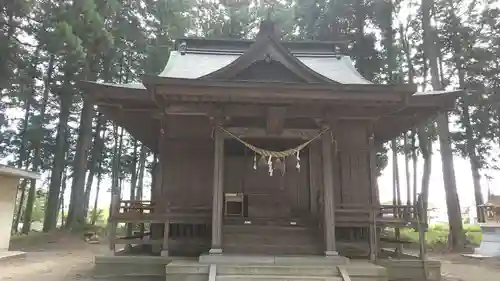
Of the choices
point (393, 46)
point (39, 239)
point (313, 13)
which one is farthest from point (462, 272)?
point (39, 239)

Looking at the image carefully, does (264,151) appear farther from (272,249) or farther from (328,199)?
(272,249)

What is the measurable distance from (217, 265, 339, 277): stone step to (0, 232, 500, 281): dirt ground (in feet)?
5.83

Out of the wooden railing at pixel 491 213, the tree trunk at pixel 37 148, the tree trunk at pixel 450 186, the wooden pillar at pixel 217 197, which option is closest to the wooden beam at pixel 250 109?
the wooden pillar at pixel 217 197

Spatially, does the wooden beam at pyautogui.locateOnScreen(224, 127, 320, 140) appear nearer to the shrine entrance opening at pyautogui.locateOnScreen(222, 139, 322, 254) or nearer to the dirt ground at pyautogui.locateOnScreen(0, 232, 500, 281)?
the shrine entrance opening at pyautogui.locateOnScreen(222, 139, 322, 254)

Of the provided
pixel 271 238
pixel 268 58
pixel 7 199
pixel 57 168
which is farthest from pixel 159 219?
pixel 57 168

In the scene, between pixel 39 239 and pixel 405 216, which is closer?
pixel 405 216

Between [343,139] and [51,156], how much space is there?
664 inches

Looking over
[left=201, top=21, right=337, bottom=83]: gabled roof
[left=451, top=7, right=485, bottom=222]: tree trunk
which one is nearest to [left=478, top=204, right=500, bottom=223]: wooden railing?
[left=451, top=7, right=485, bottom=222]: tree trunk

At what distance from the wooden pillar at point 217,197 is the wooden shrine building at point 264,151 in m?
0.02

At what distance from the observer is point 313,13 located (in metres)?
17.4

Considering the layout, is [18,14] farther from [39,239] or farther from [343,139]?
[343,139]

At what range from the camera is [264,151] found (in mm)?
7023

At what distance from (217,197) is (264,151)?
1.29 meters

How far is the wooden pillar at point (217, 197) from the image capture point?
6.55 meters
